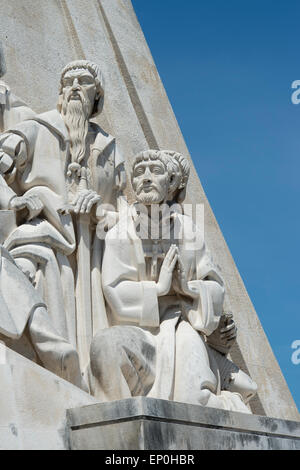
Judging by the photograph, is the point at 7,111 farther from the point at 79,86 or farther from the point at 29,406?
the point at 29,406

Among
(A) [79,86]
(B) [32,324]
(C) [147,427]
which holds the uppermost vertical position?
(A) [79,86]

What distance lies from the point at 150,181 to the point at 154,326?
0.85 metres

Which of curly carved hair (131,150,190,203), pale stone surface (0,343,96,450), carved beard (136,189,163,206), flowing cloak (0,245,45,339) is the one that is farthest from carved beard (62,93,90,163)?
pale stone surface (0,343,96,450)

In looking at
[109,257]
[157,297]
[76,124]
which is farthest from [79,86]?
[157,297]

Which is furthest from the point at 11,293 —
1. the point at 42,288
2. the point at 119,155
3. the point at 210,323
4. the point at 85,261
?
the point at 119,155

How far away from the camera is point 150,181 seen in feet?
17.1

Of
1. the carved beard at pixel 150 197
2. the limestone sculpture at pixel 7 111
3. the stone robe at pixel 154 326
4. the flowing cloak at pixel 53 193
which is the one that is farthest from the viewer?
the limestone sculpture at pixel 7 111

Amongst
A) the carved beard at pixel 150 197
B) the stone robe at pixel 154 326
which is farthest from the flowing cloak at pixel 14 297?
the carved beard at pixel 150 197

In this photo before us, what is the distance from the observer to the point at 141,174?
5266 millimetres

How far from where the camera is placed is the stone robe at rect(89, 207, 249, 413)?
4492mm

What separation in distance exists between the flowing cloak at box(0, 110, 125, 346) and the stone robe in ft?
0.62

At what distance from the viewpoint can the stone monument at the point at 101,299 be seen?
3719 mm

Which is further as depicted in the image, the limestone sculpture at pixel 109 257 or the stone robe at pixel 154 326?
the limestone sculpture at pixel 109 257

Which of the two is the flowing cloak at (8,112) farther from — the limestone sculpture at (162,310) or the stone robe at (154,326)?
the stone robe at (154,326)
